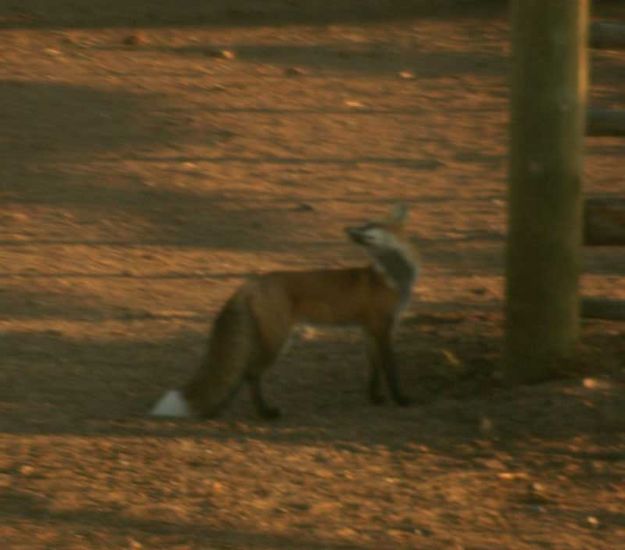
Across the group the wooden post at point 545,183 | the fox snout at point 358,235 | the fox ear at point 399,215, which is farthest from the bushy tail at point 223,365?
the wooden post at point 545,183

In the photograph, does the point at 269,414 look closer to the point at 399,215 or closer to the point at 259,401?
the point at 259,401

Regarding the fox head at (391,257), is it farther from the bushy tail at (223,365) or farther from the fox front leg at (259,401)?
the fox front leg at (259,401)

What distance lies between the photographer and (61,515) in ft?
16.5

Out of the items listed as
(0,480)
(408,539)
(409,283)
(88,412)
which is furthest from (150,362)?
(408,539)

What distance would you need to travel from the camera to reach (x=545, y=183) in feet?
20.5

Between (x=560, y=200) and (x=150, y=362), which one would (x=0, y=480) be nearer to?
(x=150, y=362)

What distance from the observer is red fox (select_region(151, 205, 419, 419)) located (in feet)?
20.9

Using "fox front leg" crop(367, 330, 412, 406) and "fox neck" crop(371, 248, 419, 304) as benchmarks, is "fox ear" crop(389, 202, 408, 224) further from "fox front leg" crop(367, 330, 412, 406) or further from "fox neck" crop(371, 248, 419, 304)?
"fox front leg" crop(367, 330, 412, 406)

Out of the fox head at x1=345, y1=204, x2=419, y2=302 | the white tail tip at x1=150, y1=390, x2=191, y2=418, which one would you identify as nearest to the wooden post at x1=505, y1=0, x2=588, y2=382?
the fox head at x1=345, y1=204, x2=419, y2=302

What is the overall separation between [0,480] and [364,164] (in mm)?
5669

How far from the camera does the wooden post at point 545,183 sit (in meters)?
6.16

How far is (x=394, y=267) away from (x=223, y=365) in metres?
0.95

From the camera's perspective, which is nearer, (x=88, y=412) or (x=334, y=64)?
(x=88, y=412)

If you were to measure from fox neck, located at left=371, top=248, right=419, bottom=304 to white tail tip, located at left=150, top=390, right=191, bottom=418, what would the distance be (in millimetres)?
1112
